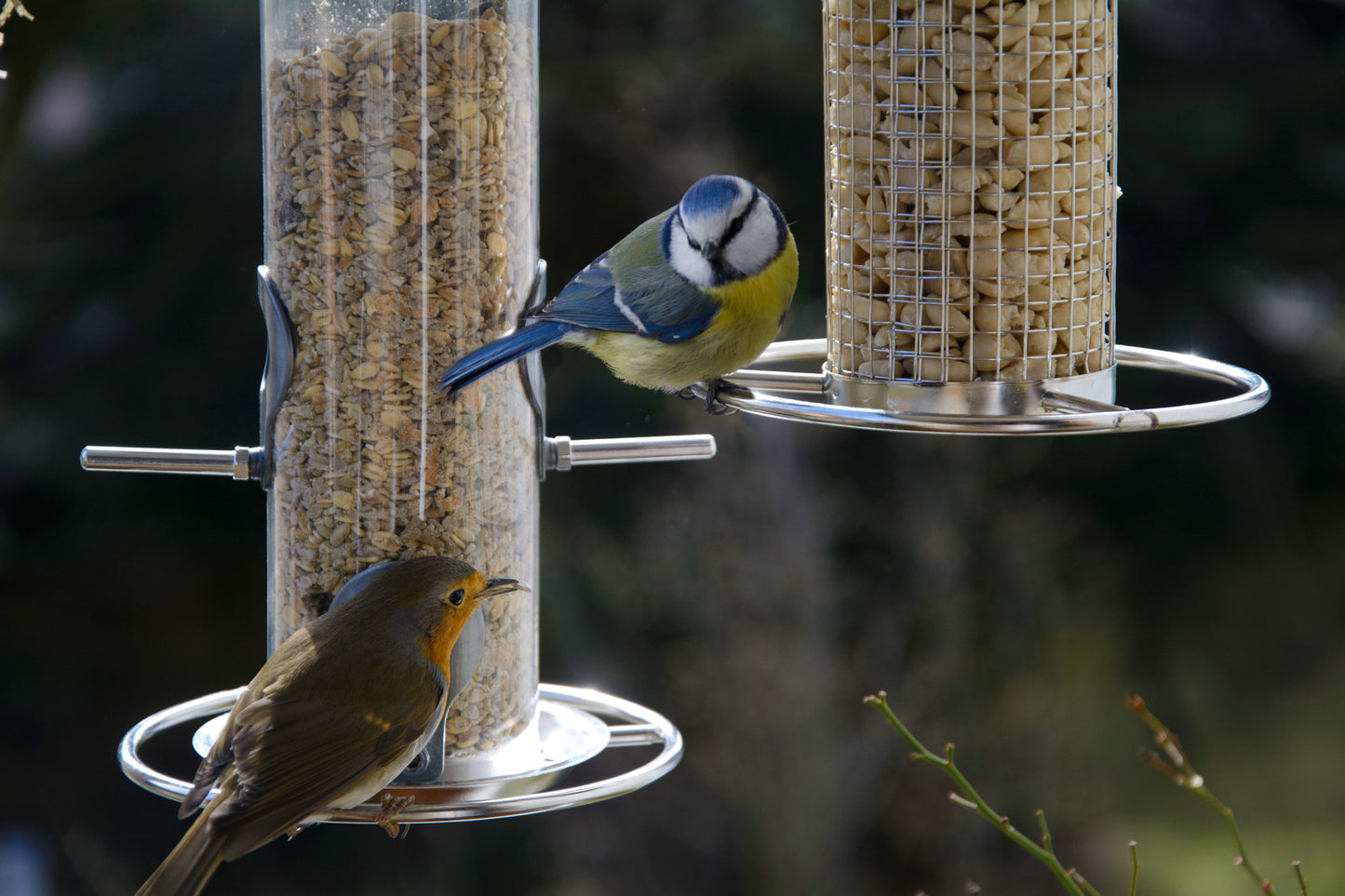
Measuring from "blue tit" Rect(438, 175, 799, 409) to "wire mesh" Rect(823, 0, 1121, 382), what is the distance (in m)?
0.38

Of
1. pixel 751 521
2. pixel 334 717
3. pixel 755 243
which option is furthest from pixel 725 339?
pixel 751 521

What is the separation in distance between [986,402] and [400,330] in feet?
3.76

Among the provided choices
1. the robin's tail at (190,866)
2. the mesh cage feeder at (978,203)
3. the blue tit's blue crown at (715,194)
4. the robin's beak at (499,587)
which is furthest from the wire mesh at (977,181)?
the robin's tail at (190,866)

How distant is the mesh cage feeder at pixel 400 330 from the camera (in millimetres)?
2916

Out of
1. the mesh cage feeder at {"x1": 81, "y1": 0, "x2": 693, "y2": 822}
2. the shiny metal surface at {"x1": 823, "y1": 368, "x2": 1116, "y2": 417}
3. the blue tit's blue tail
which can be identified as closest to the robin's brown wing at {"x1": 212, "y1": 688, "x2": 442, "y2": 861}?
the mesh cage feeder at {"x1": 81, "y1": 0, "x2": 693, "y2": 822}

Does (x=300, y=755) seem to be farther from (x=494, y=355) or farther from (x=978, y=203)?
(x=978, y=203)

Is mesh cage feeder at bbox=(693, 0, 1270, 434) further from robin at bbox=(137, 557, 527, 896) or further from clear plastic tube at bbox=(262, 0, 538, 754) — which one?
robin at bbox=(137, 557, 527, 896)

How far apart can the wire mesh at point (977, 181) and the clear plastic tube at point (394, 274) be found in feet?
2.38

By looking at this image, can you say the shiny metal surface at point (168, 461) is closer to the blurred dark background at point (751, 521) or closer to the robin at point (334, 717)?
the robin at point (334, 717)

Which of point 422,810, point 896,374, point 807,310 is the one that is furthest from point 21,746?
point 896,374

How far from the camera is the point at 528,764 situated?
3.02 metres

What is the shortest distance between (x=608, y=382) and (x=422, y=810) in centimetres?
285

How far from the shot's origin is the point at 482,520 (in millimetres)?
3084

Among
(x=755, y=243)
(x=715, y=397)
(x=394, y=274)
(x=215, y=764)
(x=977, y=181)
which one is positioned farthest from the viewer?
(x=755, y=243)
